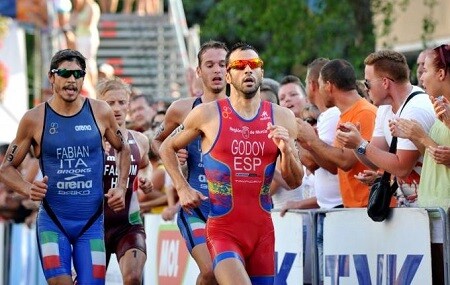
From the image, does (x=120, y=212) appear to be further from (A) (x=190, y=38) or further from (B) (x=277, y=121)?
(A) (x=190, y=38)

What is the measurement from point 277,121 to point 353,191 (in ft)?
4.68

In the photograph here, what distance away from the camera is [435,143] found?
10375 millimetres

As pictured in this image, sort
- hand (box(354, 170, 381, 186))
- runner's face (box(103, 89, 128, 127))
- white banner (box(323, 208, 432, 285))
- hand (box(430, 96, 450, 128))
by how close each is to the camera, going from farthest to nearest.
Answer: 1. runner's face (box(103, 89, 128, 127))
2. hand (box(354, 170, 381, 186))
3. white banner (box(323, 208, 432, 285))
4. hand (box(430, 96, 450, 128))

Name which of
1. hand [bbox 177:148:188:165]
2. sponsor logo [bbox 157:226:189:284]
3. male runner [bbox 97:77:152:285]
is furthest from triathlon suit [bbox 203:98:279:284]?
sponsor logo [bbox 157:226:189:284]

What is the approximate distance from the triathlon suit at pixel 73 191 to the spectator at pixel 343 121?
1832 millimetres

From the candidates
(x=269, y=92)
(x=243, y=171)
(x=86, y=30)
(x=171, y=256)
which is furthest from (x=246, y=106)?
(x=86, y=30)

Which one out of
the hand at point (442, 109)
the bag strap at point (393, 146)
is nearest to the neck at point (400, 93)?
the bag strap at point (393, 146)

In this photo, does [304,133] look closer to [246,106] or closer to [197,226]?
[246,106]

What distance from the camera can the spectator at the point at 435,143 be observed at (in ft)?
34.0

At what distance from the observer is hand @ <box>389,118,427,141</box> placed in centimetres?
1044

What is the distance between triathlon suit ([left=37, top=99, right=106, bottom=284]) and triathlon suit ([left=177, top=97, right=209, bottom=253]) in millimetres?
719

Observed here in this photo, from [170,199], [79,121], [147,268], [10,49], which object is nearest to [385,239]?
[79,121]

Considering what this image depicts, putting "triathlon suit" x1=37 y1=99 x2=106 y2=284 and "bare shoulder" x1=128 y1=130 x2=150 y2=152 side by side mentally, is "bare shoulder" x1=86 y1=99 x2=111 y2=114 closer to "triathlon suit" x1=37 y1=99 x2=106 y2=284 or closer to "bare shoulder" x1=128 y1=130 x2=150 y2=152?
"triathlon suit" x1=37 y1=99 x2=106 y2=284

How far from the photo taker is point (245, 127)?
1105 cm
